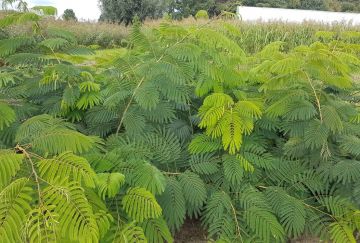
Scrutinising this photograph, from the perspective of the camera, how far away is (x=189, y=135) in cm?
273

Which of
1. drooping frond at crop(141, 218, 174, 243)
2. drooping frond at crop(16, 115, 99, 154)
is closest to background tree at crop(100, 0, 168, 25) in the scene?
drooping frond at crop(16, 115, 99, 154)

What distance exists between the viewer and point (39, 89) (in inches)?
107

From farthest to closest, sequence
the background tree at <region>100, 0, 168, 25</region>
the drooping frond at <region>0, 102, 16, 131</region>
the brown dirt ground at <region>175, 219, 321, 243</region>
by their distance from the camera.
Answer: the background tree at <region>100, 0, 168, 25</region>
the brown dirt ground at <region>175, 219, 321, 243</region>
the drooping frond at <region>0, 102, 16, 131</region>

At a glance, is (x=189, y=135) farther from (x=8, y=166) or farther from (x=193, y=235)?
(x=8, y=166)

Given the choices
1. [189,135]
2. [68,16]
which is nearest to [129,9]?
[68,16]

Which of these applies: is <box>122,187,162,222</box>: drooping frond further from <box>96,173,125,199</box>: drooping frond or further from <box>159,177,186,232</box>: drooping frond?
<box>159,177,186,232</box>: drooping frond

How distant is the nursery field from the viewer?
1.96 m

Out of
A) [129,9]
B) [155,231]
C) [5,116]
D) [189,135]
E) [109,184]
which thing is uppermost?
[5,116]

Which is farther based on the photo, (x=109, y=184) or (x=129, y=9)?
(x=129, y=9)

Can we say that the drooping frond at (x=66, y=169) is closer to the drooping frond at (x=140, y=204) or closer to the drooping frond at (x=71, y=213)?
the drooping frond at (x=71, y=213)

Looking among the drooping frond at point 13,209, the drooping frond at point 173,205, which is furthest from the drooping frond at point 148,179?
the drooping frond at point 13,209

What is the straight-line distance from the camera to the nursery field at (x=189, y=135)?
1.96 metres

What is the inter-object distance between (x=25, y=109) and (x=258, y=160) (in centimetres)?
152

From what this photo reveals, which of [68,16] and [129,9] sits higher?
[68,16]
